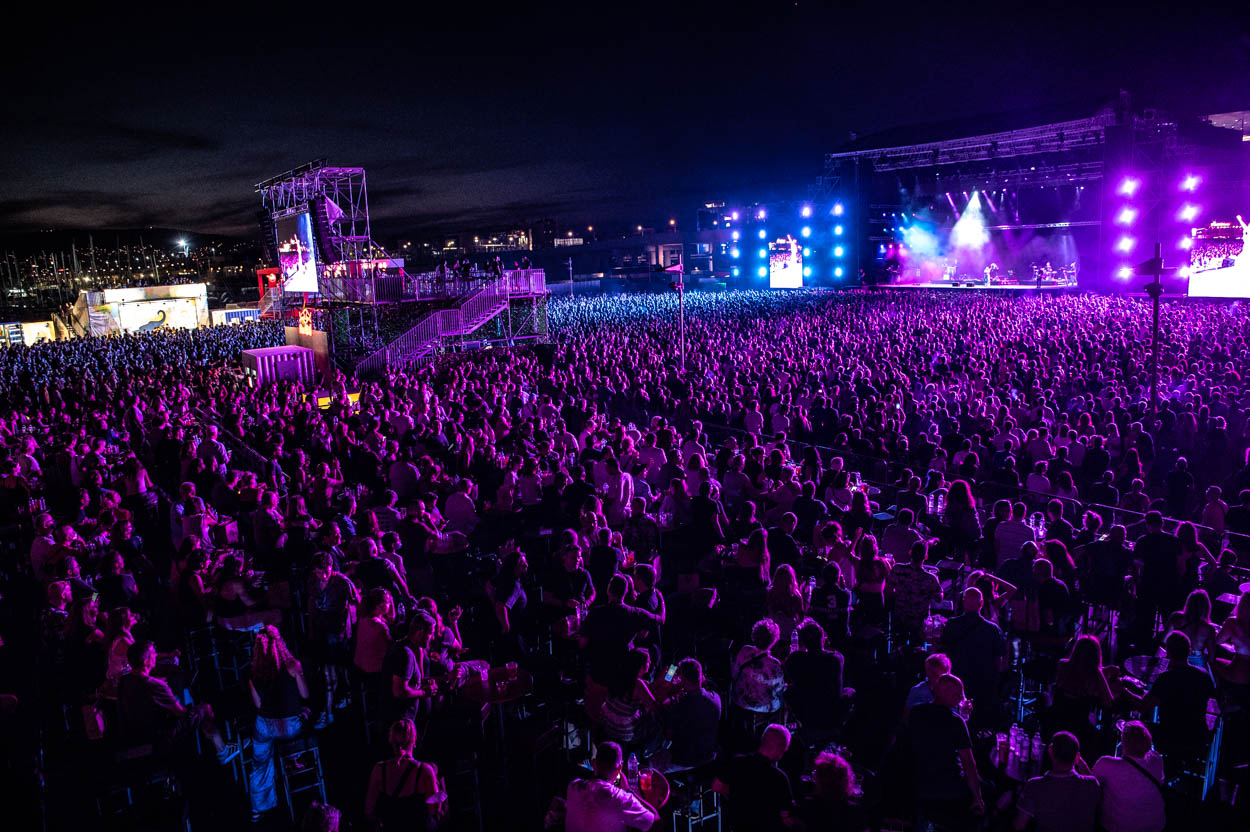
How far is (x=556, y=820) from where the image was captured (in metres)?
4.14

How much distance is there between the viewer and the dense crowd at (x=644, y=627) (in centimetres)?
435

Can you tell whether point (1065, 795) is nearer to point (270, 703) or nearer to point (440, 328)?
point (270, 703)

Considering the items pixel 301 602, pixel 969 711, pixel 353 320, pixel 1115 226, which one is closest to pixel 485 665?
pixel 301 602

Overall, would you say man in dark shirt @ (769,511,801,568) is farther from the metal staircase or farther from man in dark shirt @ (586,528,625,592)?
the metal staircase

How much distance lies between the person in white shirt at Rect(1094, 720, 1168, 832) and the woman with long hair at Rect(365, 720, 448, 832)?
332cm

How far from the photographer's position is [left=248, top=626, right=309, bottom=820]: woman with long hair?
195 inches

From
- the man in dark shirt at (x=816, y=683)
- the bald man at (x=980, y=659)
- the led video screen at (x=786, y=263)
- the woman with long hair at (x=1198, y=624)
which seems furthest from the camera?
the led video screen at (x=786, y=263)

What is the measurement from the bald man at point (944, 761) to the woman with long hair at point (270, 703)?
12.1 feet

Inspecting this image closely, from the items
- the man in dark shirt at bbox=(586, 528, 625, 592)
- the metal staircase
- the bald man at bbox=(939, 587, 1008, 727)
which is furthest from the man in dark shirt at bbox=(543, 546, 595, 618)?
the metal staircase

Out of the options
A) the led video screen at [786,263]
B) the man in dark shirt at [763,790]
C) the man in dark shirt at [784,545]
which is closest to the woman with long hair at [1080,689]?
the man in dark shirt at [763,790]

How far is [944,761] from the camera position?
408 cm

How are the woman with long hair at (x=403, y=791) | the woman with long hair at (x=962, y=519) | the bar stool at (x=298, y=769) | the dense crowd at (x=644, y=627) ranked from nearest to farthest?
the woman with long hair at (x=403, y=791) → the dense crowd at (x=644, y=627) → the bar stool at (x=298, y=769) → the woman with long hair at (x=962, y=519)

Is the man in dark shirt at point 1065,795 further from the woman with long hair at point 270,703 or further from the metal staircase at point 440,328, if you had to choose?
the metal staircase at point 440,328

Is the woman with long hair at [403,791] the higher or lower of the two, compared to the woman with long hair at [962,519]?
lower
